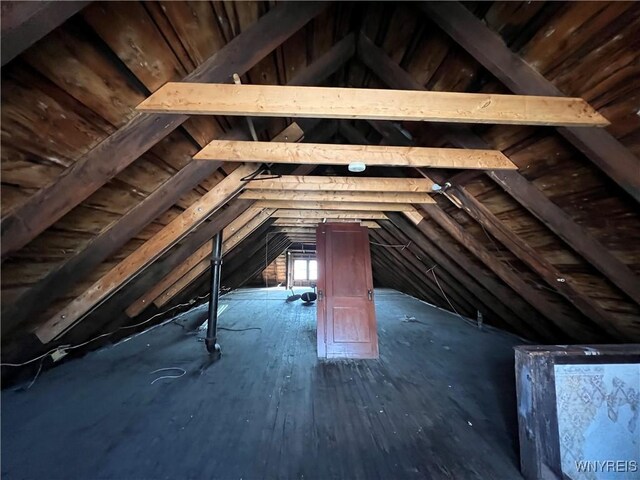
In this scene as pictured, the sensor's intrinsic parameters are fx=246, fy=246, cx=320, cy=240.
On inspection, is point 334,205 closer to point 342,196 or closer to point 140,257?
point 342,196

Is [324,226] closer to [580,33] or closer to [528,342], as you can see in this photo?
[580,33]

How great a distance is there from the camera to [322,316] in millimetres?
3602

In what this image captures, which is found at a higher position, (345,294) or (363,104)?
(363,104)

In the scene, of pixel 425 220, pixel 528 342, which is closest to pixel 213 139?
pixel 425 220

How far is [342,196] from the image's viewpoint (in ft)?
10.4

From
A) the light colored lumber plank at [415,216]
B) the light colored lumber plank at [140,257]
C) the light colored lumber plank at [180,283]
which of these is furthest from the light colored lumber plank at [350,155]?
the light colored lumber plank at [180,283]

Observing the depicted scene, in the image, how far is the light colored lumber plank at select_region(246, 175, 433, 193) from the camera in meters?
2.60

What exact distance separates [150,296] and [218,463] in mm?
2936

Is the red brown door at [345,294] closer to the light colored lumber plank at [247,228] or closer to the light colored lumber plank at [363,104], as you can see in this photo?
the light colored lumber plank at [247,228]

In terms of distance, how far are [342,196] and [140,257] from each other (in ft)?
7.47

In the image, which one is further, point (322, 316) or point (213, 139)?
point (322, 316)

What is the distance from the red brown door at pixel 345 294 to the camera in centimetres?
352

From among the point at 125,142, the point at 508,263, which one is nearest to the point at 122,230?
the point at 125,142

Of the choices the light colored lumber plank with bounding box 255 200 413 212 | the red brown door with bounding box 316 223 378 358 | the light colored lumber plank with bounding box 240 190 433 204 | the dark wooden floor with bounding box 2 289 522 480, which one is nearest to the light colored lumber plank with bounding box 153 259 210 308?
the dark wooden floor with bounding box 2 289 522 480
